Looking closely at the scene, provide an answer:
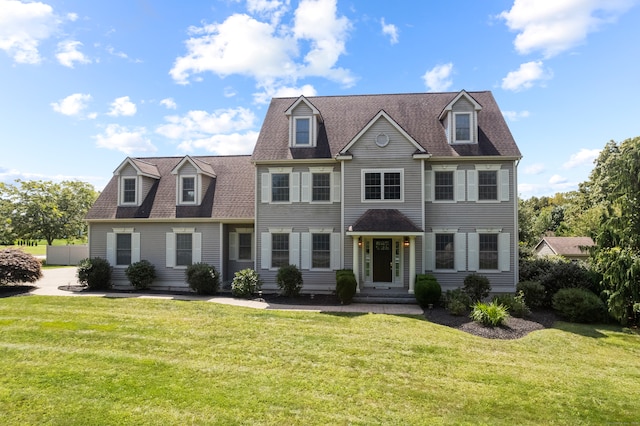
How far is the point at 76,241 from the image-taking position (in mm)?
41125

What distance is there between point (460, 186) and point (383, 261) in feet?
16.5

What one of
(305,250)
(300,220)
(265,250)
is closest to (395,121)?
(300,220)

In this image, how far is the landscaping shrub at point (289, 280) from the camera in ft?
52.7

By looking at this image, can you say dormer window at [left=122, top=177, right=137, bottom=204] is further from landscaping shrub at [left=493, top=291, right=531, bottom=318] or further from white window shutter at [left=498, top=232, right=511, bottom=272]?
white window shutter at [left=498, top=232, right=511, bottom=272]

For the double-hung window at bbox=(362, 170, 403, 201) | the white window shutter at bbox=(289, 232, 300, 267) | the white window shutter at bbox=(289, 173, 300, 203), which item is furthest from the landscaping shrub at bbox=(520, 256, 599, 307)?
the white window shutter at bbox=(289, 173, 300, 203)

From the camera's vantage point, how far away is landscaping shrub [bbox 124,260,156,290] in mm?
17680

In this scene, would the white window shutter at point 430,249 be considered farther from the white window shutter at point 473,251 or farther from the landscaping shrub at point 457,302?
the landscaping shrub at point 457,302

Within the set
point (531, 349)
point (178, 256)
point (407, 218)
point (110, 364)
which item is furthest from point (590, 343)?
point (178, 256)

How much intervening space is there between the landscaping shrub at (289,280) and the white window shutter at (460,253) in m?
7.28

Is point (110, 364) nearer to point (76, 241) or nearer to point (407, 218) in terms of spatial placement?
point (407, 218)

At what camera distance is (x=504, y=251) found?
1652cm

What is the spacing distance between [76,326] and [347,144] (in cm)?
1237

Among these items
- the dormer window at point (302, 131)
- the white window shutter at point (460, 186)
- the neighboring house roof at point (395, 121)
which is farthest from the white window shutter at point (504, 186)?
the dormer window at point (302, 131)

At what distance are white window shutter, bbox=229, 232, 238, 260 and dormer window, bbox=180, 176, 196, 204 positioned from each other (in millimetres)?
2811
